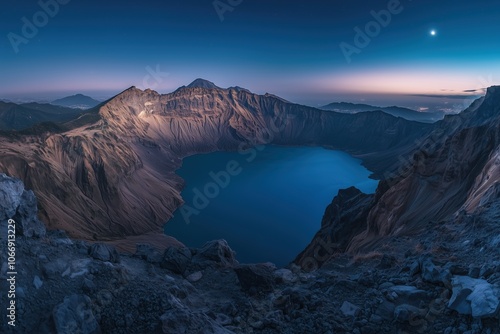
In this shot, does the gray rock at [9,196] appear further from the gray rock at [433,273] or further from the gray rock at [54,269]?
the gray rock at [433,273]

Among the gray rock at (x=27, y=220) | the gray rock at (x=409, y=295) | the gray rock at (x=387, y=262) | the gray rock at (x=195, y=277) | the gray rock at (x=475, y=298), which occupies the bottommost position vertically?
the gray rock at (x=195, y=277)

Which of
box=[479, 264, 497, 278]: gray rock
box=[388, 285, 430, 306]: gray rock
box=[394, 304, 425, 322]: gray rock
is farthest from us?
box=[388, 285, 430, 306]: gray rock

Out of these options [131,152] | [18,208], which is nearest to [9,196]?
[18,208]

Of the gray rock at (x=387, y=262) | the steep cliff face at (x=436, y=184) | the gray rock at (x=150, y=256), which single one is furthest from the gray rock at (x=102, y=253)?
the steep cliff face at (x=436, y=184)

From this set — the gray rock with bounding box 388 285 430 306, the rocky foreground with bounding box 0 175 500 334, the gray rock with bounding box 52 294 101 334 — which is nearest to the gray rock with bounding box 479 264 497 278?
the rocky foreground with bounding box 0 175 500 334

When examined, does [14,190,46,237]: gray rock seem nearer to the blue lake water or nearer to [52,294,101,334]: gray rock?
[52,294,101,334]: gray rock

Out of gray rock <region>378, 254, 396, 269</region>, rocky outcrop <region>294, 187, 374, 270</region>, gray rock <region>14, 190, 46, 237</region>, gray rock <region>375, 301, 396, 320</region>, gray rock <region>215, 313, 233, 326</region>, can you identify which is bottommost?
rocky outcrop <region>294, 187, 374, 270</region>

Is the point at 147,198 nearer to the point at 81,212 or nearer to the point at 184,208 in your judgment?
the point at 184,208

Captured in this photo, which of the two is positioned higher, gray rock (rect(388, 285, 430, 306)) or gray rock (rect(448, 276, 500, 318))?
gray rock (rect(448, 276, 500, 318))
